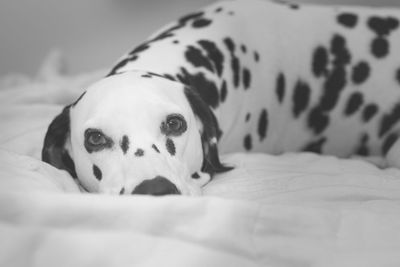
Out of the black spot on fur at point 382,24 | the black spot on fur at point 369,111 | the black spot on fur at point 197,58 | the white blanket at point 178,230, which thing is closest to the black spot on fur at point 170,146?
the white blanket at point 178,230

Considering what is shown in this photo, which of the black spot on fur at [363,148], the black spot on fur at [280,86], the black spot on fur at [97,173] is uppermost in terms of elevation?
the black spot on fur at [97,173]

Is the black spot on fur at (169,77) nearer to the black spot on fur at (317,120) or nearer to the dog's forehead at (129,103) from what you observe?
the dog's forehead at (129,103)

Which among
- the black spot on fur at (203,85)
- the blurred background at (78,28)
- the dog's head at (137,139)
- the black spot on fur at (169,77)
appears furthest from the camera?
the blurred background at (78,28)

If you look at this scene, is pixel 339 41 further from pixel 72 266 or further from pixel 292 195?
pixel 72 266

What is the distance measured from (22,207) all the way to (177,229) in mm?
364

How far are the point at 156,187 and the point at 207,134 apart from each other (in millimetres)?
587

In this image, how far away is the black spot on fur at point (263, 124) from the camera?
286cm

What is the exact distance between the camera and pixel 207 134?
2.21 m

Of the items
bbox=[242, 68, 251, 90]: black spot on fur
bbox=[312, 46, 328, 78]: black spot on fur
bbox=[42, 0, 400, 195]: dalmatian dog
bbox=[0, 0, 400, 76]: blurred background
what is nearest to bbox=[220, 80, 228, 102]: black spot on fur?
bbox=[42, 0, 400, 195]: dalmatian dog

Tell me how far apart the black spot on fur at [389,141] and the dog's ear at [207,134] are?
43.8 inches

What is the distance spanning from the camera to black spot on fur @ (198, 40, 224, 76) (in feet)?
8.66

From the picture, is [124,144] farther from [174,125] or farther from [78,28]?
[78,28]

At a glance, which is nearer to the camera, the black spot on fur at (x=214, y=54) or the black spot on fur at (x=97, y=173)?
the black spot on fur at (x=97, y=173)

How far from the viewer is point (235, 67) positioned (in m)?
2.74
